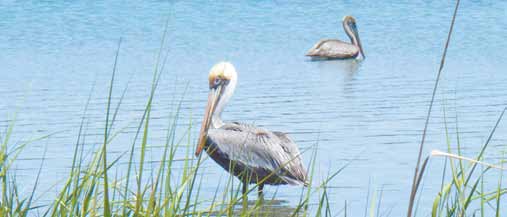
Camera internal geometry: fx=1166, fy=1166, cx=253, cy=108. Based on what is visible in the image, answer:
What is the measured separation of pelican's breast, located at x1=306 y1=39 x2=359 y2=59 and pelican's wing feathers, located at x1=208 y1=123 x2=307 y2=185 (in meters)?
7.64

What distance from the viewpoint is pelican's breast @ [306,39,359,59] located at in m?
14.3

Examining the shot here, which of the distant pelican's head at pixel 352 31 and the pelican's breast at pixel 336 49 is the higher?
the distant pelican's head at pixel 352 31

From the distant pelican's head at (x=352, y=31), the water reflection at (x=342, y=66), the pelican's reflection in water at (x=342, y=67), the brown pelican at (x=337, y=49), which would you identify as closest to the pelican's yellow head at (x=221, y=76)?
the pelican's reflection in water at (x=342, y=67)

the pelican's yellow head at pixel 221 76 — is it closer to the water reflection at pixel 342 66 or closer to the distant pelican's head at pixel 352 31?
the water reflection at pixel 342 66

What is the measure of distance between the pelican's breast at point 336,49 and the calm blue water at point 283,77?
0.57 ft

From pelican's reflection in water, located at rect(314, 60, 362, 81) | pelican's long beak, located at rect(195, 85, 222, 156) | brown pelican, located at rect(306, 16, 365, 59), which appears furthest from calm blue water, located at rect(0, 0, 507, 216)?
pelican's long beak, located at rect(195, 85, 222, 156)

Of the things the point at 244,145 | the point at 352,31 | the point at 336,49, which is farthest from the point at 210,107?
the point at 352,31

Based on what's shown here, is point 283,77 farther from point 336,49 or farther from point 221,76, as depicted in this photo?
point 221,76

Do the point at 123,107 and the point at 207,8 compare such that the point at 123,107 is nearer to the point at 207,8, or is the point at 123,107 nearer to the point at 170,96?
the point at 170,96

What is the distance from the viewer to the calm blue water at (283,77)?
7.53 meters

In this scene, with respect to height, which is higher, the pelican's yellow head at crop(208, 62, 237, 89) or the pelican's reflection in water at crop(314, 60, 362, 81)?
the pelican's reflection in water at crop(314, 60, 362, 81)

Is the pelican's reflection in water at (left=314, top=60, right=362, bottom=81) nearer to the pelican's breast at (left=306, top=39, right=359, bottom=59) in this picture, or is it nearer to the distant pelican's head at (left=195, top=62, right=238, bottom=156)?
the pelican's breast at (left=306, top=39, right=359, bottom=59)

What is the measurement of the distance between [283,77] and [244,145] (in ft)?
18.8

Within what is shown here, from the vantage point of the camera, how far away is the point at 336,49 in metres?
14.9
